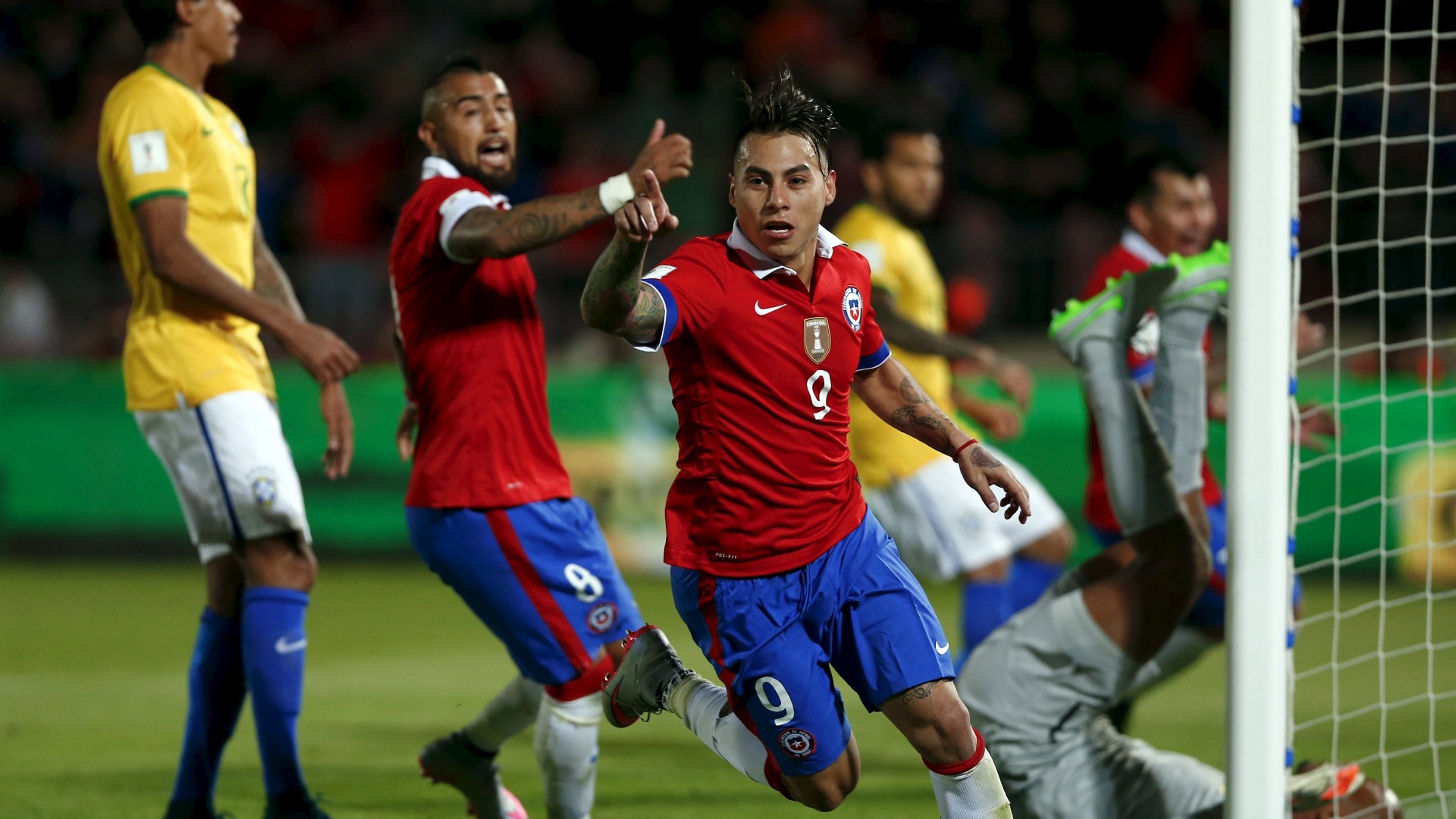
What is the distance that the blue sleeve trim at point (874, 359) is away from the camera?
12.9 feet

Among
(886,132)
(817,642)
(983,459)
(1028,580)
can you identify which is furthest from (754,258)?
(1028,580)

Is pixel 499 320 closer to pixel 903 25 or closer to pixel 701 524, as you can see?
pixel 701 524

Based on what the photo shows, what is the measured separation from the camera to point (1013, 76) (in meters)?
14.6

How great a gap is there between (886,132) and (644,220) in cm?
388

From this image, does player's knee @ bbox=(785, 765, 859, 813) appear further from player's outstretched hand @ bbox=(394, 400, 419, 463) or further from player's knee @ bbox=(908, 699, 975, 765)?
player's outstretched hand @ bbox=(394, 400, 419, 463)

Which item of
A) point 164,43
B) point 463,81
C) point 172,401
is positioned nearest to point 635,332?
point 463,81

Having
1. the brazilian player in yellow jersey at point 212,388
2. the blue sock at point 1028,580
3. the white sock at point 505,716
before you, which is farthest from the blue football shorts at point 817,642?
the blue sock at point 1028,580

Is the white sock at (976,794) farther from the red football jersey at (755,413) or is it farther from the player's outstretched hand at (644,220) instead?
A: the player's outstretched hand at (644,220)

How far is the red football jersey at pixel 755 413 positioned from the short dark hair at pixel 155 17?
2.02m

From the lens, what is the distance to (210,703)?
15.3 feet

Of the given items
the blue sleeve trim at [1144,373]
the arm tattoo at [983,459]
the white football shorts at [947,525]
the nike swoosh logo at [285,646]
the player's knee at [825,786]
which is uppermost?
the arm tattoo at [983,459]

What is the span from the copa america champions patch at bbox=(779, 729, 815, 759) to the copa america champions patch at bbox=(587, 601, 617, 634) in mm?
849

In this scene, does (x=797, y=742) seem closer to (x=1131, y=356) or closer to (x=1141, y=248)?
(x=1131, y=356)

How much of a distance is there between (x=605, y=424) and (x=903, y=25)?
598 cm
